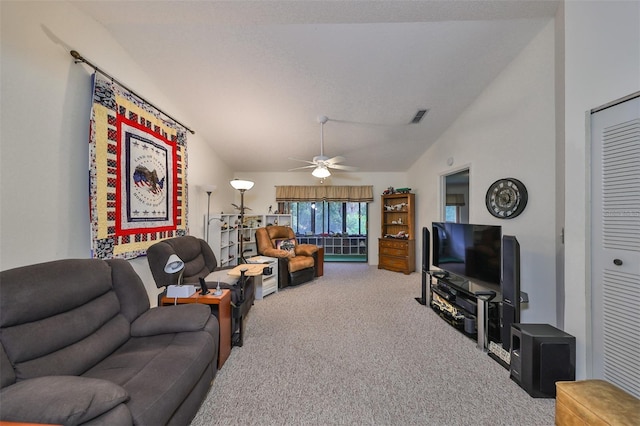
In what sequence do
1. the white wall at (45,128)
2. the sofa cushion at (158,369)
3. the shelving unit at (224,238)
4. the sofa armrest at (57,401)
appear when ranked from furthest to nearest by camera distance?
the shelving unit at (224,238) < the white wall at (45,128) < the sofa cushion at (158,369) < the sofa armrest at (57,401)

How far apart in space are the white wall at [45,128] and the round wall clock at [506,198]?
14.0 ft

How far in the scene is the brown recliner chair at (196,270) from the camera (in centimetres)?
235

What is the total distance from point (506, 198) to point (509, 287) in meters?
1.22

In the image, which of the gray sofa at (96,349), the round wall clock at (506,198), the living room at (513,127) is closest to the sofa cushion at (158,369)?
the gray sofa at (96,349)

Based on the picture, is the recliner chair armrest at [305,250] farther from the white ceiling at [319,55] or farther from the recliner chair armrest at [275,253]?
the white ceiling at [319,55]

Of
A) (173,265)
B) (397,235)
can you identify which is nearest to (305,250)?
(397,235)

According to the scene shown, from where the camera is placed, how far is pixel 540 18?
2105 mm

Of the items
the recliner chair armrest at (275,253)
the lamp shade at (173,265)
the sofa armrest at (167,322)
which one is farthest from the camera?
the recliner chair armrest at (275,253)

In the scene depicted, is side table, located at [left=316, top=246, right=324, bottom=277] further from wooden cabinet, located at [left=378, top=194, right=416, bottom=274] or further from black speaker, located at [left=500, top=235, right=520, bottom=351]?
black speaker, located at [left=500, top=235, right=520, bottom=351]

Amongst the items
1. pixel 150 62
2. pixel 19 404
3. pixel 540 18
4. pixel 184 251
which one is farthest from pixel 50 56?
pixel 540 18

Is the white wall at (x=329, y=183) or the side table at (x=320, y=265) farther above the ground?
the white wall at (x=329, y=183)

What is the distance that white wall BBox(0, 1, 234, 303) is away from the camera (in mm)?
1417

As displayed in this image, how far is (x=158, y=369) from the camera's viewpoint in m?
1.24

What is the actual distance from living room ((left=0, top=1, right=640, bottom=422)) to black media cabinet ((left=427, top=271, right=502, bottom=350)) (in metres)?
0.49
